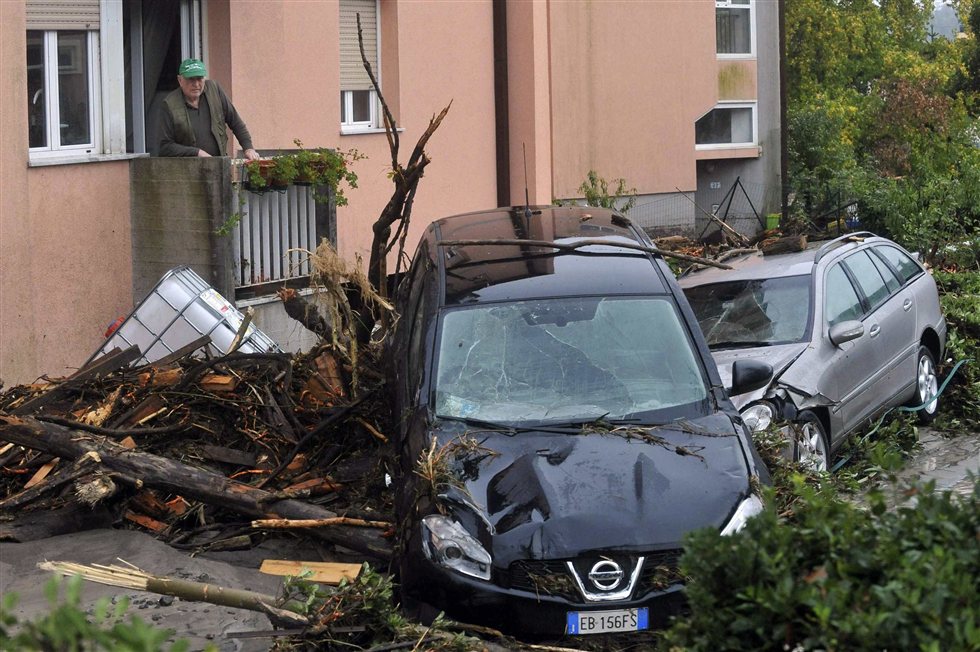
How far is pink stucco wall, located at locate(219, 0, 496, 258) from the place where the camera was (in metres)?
12.9

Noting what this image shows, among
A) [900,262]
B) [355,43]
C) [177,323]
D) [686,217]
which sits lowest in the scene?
[177,323]

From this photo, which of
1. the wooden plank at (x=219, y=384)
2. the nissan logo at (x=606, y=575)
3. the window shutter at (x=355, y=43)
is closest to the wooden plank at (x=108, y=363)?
the wooden plank at (x=219, y=384)

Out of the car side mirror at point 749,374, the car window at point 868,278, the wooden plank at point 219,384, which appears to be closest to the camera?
the car side mirror at point 749,374

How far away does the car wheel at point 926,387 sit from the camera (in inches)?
412

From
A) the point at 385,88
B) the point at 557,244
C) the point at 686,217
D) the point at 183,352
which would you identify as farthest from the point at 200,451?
the point at 686,217

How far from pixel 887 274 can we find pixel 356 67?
7.08m

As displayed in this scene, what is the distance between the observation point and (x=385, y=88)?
50.1 ft

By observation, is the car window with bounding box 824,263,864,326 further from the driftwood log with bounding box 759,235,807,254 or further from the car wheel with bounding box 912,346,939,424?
the car wheel with bounding box 912,346,939,424

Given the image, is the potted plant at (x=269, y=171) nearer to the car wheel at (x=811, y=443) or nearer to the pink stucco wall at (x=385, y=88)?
the pink stucco wall at (x=385, y=88)

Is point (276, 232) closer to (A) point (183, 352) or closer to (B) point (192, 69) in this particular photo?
(B) point (192, 69)

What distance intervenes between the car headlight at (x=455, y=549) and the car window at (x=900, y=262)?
20.2 feet

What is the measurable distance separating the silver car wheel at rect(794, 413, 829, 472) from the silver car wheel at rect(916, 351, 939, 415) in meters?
2.45

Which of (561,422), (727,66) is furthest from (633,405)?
(727,66)

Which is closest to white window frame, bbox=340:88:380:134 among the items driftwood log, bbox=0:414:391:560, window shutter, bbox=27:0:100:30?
window shutter, bbox=27:0:100:30
